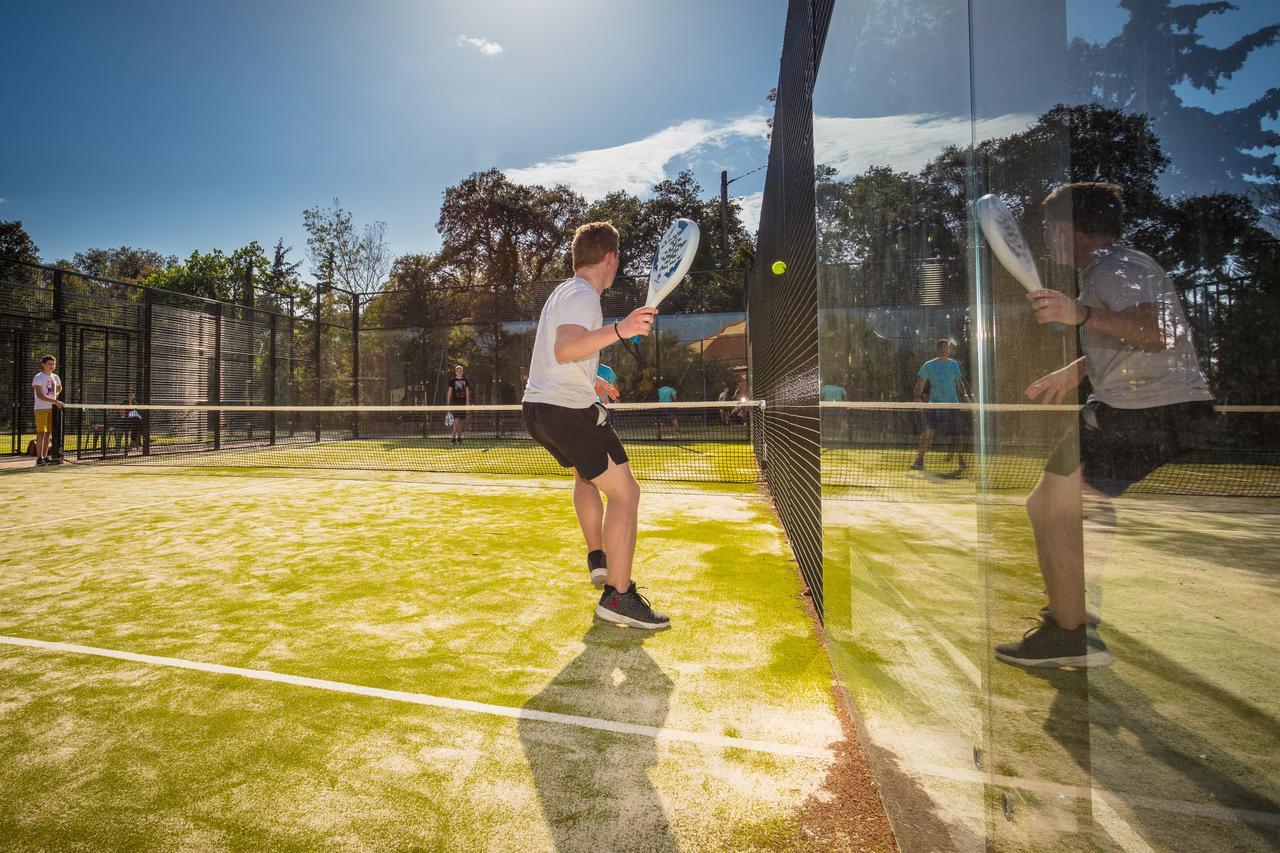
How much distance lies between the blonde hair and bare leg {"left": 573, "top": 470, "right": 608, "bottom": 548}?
114cm

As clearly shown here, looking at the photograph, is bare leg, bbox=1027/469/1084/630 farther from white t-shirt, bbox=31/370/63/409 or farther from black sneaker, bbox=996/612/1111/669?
white t-shirt, bbox=31/370/63/409

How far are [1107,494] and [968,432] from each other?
0.38 metres

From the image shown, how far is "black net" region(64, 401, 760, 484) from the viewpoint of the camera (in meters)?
10.7

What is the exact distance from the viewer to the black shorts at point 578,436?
10.3 feet

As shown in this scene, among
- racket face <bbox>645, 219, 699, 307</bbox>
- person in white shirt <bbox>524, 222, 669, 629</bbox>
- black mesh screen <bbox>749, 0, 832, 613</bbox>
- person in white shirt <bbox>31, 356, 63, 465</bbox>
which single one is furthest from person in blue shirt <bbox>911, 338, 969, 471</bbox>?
person in white shirt <bbox>31, 356, 63, 465</bbox>

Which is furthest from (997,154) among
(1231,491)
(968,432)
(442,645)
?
(442,645)

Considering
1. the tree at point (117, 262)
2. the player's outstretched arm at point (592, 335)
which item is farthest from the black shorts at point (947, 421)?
the tree at point (117, 262)

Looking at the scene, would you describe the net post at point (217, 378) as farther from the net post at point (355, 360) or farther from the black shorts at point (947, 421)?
the black shorts at point (947, 421)

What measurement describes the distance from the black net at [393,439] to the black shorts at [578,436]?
4804mm

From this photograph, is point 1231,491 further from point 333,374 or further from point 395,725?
point 333,374

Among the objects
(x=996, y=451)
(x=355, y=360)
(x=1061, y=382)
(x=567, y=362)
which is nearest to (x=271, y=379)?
(x=355, y=360)

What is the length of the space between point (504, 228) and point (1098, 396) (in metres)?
36.2

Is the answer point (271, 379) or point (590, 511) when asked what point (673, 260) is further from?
point (271, 379)

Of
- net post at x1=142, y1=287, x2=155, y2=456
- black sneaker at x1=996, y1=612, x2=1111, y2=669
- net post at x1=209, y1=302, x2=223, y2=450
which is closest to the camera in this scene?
black sneaker at x1=996, y1=612, x2=1111, y2=669
